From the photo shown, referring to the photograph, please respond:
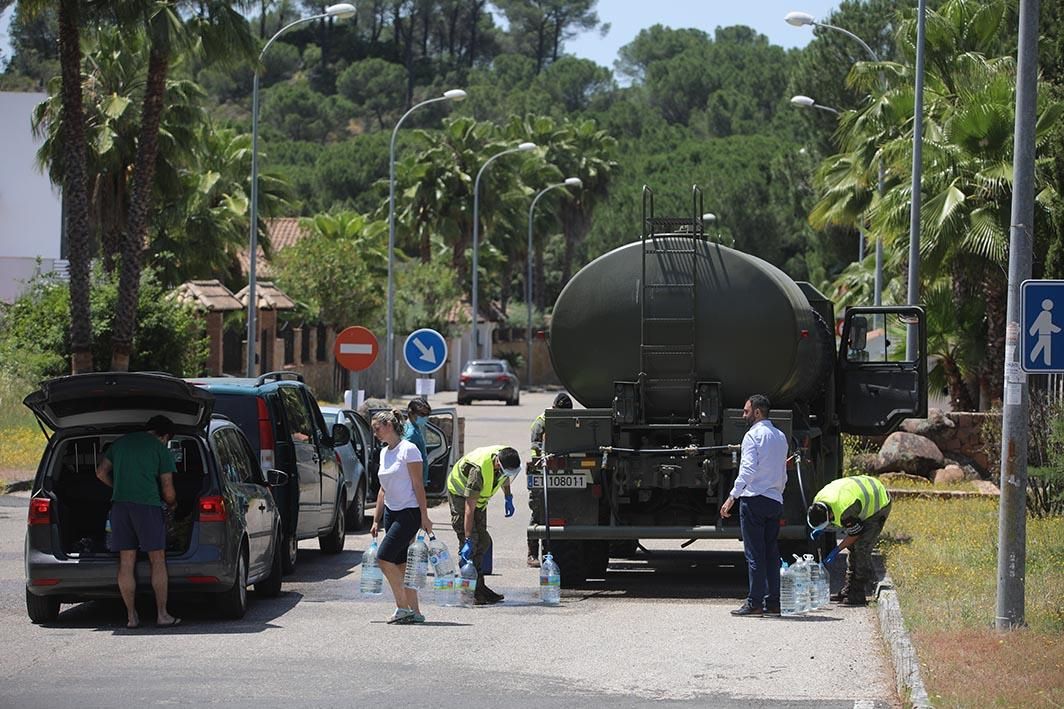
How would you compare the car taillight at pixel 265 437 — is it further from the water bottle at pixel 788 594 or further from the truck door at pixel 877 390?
the truck door at pixel 877 390

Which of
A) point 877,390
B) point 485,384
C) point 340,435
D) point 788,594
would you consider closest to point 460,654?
point 788,594

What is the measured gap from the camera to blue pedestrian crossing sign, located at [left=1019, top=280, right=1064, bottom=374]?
1178cm

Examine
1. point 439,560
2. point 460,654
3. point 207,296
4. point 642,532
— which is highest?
point 207,296

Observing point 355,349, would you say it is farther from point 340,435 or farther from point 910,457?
point 340,435

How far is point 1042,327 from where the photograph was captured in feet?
38.8

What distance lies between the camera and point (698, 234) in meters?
15.4

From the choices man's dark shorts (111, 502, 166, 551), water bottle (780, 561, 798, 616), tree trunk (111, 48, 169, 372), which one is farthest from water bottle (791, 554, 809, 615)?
tree trunk (111, 48, 169, 372)

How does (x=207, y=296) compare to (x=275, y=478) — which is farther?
(x=207, y=296)

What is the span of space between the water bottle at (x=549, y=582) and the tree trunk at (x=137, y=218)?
20.0 metres

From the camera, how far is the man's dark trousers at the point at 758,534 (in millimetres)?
13781

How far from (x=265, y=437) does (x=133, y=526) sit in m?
3.62

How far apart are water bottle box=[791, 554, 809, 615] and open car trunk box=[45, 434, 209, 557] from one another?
15.5 feet

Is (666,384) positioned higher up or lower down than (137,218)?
lower down

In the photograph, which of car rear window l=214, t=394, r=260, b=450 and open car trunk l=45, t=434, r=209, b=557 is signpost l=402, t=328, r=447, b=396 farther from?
open car trunk l=45, t=434, r=209, b=557
